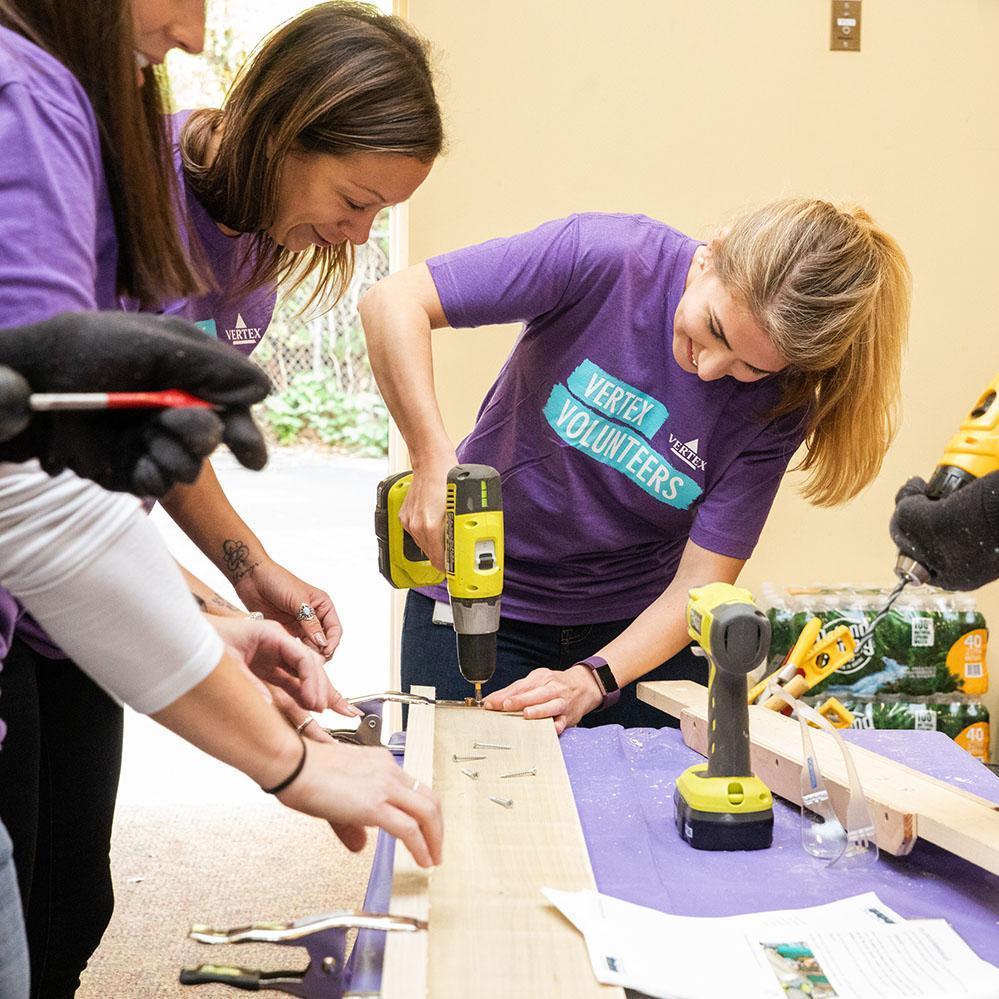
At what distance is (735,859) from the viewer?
130 cm

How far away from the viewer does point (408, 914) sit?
40.3 inches

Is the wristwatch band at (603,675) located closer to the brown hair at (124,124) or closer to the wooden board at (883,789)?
the wooden board at (883,789)

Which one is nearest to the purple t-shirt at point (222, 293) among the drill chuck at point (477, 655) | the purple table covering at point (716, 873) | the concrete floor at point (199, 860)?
the drill chuck at point (477, 655)

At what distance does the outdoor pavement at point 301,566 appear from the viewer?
143 inches

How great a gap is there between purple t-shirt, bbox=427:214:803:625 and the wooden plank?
57 cm

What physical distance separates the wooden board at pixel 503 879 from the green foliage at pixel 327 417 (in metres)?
6.92

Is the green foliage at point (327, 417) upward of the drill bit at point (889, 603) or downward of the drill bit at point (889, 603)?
downward

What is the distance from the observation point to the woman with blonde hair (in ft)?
5.53

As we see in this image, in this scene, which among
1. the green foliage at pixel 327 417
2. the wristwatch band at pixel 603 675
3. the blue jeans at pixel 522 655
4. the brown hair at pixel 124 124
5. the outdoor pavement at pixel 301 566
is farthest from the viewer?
the green foliage at pixel 327 417

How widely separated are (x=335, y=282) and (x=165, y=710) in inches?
43.8

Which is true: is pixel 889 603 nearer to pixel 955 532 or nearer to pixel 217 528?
pixel 955 532

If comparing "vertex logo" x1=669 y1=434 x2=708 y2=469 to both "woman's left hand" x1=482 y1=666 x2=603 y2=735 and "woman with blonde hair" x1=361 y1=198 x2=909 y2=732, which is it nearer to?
"woman with blonde hair" x1=361 y1=198 x2=909 y2=732

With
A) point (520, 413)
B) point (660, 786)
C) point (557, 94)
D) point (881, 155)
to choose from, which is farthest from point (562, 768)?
point (881, 155)

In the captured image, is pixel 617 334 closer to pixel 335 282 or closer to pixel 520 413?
pixel 520 413
